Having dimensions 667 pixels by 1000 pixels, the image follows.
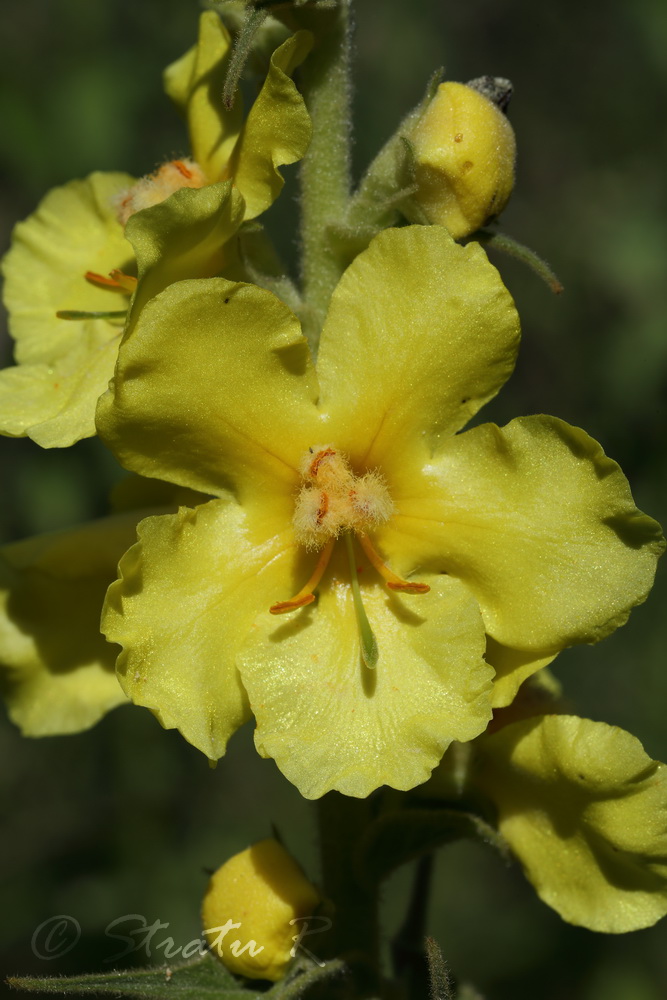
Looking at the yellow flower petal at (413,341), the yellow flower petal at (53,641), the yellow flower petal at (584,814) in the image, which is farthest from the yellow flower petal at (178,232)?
the yellow flower petal at (584,814)

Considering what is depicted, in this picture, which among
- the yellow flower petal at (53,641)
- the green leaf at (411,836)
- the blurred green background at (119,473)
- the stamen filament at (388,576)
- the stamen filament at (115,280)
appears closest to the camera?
the stamen filament at (388,576)

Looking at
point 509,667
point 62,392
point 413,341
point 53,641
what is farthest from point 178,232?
point 53,641

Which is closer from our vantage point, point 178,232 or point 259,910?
point 178,232

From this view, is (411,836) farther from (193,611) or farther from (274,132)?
(274,132)

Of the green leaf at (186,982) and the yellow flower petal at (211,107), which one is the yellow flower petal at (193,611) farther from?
the yellow flower petal at (211,107)

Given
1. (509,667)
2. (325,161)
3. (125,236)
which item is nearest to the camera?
(125,236)

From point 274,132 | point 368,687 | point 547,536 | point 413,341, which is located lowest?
point 368,687

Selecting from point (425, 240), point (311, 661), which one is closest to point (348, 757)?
point (311, 661)

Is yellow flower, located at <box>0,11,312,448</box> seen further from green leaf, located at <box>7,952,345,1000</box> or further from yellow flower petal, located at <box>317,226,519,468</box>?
green leaf, located at <box>7,952,345,1000</box>
